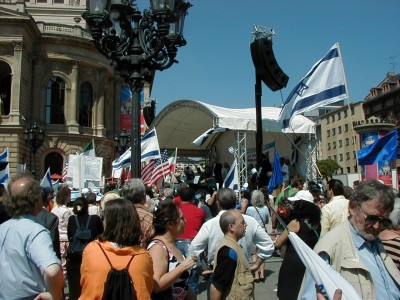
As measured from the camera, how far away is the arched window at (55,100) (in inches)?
1569

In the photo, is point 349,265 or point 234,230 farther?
point 234,230

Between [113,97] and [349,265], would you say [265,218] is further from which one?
[113,97]

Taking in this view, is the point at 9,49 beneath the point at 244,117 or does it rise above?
above

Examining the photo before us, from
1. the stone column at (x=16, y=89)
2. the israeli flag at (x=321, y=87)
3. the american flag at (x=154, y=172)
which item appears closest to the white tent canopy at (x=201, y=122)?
the american flag at (x=154, y=172)

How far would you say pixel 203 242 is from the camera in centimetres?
491

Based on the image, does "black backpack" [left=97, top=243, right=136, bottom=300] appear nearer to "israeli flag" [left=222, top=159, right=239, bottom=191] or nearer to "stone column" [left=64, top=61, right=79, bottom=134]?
"israeli flag" [left=222, top=159, right=239, bottom=191]

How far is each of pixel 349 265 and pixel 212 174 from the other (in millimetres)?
18672

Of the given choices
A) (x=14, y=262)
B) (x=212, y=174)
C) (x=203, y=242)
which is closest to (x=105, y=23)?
(x=203, y=242)

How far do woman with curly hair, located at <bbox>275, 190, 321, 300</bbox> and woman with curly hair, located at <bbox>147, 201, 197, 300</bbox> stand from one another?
109cm

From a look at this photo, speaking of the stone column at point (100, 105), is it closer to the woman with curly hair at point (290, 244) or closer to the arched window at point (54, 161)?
the arched window at point (54, 161)

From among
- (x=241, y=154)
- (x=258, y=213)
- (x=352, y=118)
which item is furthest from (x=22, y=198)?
(x=352, y=118)

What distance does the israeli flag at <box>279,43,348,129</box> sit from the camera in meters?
10.4

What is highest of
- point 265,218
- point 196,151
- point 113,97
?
point 113,97

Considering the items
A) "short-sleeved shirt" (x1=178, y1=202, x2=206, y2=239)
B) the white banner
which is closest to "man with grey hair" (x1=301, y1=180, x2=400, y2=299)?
"short-sleeved shirt" (x1=178, y1=202, x2=206, y2=239)
